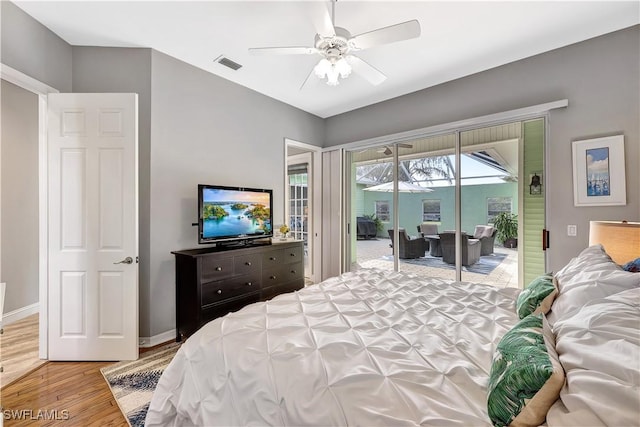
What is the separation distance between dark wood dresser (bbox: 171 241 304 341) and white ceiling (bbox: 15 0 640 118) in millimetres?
1896

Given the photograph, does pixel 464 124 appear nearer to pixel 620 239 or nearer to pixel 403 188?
pixel 403 188

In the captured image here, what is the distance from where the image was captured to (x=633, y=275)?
1156 mm

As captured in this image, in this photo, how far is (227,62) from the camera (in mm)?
3086

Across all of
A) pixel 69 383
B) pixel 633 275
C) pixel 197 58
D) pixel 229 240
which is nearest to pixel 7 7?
pixel 197 58

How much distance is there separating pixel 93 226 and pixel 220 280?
1197mm

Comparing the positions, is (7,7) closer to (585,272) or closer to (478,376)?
(478,376)

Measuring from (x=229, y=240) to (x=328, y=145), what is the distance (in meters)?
2.64

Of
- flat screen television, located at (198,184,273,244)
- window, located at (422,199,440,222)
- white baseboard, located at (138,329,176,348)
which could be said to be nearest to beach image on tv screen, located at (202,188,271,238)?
flat screen television, located at (198,184,273,244)

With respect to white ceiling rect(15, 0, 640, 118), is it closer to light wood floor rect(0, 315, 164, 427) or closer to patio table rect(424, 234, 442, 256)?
patio table rect(424, 234, 442, 256)

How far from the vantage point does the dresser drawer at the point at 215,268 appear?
267 centimetres

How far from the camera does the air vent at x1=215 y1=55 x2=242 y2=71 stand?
3.00 meters

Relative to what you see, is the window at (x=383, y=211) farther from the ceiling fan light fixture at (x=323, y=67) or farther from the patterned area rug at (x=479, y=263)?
the ceiling fan light fixture at (x=323, y=67)

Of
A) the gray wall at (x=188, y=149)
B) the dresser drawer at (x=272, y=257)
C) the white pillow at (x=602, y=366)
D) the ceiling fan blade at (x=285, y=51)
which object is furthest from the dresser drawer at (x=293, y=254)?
the white pillow at (x=602, y=366)

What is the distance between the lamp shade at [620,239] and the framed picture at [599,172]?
76cm
